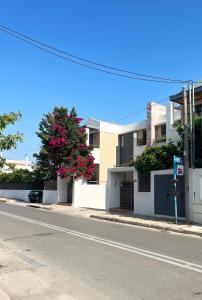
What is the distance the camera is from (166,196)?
70.5ft

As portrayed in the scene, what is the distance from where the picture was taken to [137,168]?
23969 millimetres

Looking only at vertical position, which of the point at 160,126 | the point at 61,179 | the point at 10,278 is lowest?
the point at 10,278

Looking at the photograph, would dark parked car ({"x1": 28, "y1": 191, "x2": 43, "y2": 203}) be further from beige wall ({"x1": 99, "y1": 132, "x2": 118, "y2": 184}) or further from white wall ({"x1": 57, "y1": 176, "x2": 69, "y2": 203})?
beige wall ({"x1": 99, "y1": 132, "x2": 118, "y2": 184})

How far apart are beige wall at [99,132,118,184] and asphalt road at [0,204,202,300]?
25742 mm

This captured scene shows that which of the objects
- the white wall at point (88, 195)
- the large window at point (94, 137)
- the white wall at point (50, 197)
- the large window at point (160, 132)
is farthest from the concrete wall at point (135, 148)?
the white wall at point (50, 197)

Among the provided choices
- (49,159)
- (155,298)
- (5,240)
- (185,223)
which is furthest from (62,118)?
(155,298)

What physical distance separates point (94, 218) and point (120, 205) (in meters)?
5.09

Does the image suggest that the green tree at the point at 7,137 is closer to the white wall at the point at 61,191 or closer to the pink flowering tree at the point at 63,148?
the pink flowering tree at the point at 63,148

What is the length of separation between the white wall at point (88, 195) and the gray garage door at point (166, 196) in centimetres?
957

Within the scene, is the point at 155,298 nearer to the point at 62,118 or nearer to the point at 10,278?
the point at 10,278

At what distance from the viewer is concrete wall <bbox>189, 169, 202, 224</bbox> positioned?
1911 cm

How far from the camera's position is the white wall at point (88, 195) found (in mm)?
31797

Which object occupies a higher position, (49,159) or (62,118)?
(62,118)

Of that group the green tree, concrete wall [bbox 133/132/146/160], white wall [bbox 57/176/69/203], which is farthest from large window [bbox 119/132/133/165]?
the green tree
